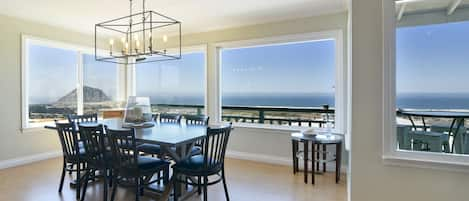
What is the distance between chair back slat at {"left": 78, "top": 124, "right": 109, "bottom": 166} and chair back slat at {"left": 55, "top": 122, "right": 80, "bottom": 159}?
172 mm

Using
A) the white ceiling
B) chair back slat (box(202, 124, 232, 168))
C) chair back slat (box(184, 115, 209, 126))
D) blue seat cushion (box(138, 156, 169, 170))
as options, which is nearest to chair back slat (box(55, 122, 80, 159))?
blue seat cushion (box(138, 156, 169, 170))

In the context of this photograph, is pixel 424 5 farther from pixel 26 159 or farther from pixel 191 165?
pixel 26 159

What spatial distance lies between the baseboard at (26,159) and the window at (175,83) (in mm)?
2106

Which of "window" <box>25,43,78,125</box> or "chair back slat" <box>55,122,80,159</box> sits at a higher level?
"window" <box>25,43,78,125</box>

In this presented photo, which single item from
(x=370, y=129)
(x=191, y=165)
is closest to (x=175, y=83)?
(x=191, y=165)

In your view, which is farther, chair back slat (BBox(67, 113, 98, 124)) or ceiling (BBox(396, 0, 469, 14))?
chair back slat (BBox(67, 113, 98, 124))

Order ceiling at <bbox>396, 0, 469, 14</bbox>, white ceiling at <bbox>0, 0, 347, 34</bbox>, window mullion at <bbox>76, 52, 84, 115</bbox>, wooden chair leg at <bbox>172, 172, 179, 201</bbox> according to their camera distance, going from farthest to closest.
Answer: window mullion at <bbox>76, 52, 84, 115</bbox>, white ceiling at <bbox>0, 0, 347, 34</bbox>, wooden chair leg at <bbox>172, 172, 179, 201</bbox>, ceiling at <bbox>396, 0, 469, 14</bbox>

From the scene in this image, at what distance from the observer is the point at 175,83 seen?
227 inches

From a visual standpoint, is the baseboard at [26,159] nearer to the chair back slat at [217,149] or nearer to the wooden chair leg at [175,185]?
the wooden chair leg at [175,185]

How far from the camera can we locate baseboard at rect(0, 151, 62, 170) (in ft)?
13.7

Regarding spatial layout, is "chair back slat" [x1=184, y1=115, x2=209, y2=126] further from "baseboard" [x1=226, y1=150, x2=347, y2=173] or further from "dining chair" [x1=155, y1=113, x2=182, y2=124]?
"baseboard" [x1=226, y1=150, x2=347, y2=173]

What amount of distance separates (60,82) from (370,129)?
537cm

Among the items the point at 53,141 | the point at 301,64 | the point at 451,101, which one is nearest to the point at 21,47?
the point at 53,141

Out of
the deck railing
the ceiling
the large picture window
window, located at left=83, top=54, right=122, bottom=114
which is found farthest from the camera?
window, located at left=83, top=54, right=122, bottom=114
